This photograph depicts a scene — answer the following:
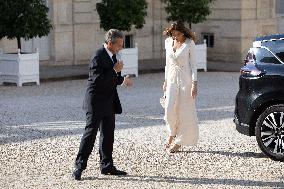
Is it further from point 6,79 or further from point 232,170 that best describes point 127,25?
point 232,170

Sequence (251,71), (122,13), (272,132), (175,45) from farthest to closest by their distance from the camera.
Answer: (122,13), (175,45), (251,71), (272,132)

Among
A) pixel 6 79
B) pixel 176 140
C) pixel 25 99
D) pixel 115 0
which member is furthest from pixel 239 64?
pixel 176 140

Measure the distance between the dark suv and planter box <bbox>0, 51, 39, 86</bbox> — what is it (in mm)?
10837

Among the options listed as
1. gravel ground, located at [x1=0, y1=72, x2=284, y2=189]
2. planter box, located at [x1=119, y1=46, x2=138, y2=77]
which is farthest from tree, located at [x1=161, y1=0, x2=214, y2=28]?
gravel ground, located at [x1=0, y1=72, x2=284, y2=189]

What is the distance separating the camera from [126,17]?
23.6 m

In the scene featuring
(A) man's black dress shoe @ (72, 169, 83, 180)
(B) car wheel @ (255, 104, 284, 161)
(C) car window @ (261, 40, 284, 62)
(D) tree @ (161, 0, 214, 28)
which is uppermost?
(D) tree @ (161, 0, 214, 28)

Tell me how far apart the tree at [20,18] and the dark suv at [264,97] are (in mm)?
10701

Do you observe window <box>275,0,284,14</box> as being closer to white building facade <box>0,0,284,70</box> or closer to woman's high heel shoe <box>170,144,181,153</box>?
white building facade <box>0,0,284,70</box>

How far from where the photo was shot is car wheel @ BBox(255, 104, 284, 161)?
34.6 feet

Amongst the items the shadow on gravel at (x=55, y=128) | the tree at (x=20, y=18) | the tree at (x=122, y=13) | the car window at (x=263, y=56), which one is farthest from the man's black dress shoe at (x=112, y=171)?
the tree at (x=122, y=13)

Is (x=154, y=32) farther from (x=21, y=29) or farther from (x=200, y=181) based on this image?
(x=200, y=181)

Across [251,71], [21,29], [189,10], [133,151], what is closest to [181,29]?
[251,71]

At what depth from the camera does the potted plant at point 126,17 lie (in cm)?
2355

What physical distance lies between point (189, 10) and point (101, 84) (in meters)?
15.8
